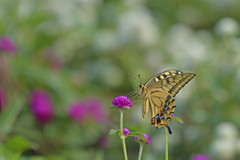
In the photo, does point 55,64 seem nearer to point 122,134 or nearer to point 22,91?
point 22,91

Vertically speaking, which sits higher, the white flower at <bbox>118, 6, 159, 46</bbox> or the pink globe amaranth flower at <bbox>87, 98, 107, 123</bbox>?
the white flower at <bbox>118, 6, 159, 46</bbox>

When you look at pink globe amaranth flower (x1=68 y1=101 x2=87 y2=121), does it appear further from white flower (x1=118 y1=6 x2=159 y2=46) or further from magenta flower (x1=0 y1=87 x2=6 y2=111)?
white flower (x1=118 y1=6 x2=159 y2=46)

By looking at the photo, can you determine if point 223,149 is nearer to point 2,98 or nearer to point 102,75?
point 2,98

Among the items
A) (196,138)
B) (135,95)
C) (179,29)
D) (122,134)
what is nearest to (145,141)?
(122,134)

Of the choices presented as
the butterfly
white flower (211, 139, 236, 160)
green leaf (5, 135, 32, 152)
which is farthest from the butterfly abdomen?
white flower (211, 139, 236, 160)

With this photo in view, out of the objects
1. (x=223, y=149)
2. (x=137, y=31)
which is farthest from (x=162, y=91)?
(x=137, y=31)

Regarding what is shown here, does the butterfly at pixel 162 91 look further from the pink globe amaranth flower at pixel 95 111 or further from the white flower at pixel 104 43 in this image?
the white flower at pixel 104 43

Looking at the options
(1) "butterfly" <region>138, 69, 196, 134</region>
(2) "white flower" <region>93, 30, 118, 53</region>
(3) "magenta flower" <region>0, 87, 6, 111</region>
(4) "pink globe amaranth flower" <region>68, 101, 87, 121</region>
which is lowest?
(1) "butterfly" <region>138, 69, 196, 134</region>
